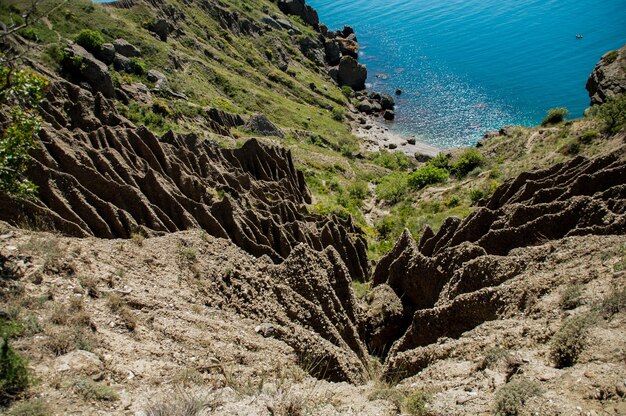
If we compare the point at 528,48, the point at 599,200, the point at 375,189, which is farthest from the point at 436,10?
the point at 599,200

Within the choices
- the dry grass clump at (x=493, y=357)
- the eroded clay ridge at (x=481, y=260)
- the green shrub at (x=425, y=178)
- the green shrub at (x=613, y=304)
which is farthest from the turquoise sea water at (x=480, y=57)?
the dry grass clump at (x=493, y=357)

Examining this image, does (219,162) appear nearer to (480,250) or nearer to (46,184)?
(46,184)

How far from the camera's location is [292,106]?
96812 mm

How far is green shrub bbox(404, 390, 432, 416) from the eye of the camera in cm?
1207

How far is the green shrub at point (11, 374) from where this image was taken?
9812mm

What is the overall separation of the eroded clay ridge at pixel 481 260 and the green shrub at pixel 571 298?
153 centimetres

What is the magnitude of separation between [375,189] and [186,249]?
4802 cm

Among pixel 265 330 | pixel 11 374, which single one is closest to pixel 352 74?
pixel 265 330

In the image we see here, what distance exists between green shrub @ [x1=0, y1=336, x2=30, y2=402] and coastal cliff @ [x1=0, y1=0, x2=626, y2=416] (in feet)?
0.12

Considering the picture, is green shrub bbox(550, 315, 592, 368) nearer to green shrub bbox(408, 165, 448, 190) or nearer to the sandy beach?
green shrub bbox(408, 165, 448, 190)

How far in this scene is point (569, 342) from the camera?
12500 mm

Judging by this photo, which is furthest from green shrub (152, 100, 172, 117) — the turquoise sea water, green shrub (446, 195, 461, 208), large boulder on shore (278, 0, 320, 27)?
large boulder on shore (278, 0, 320, 27)

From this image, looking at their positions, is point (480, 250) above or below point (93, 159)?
above

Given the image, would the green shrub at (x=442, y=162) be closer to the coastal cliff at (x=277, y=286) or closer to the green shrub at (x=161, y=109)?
the coastal cliff at (x=277, y=286)
